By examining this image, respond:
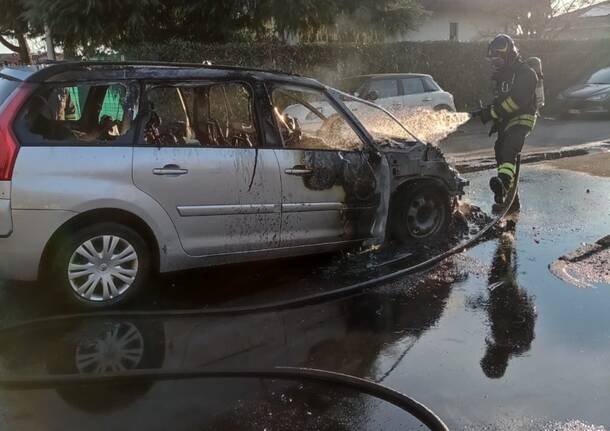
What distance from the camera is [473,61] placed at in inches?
809

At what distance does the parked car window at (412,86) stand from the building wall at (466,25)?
13.8 meters

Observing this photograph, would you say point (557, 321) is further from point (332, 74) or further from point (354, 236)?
point (332, 74)

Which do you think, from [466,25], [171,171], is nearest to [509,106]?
[171,171]

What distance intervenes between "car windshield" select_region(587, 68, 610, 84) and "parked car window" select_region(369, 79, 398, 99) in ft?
29.8

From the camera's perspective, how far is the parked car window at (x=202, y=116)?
183 inches

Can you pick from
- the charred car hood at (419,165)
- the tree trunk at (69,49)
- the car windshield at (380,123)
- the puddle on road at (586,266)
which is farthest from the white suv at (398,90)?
the puddle on road at (586,266)

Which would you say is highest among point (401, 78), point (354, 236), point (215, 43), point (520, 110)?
point (215, 43)

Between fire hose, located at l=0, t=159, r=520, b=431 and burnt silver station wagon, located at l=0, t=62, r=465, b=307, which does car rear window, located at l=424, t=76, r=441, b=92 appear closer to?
burnt silver station wagon, located at l=0, t=62, r=465, b=307

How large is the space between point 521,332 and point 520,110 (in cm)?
395

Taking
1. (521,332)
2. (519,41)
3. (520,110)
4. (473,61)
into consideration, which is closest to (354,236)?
(521,332)

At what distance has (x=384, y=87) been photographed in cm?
1385

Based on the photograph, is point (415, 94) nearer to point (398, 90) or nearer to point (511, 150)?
point (398, 90)

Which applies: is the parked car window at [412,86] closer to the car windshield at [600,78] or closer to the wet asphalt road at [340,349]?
the car windshield at [600,78]

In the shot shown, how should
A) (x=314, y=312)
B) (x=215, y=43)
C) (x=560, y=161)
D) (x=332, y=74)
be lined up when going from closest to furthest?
(x=314, y=312) → (x=560, y=161) → (x=215, y=43) → (x=332, y=74)
